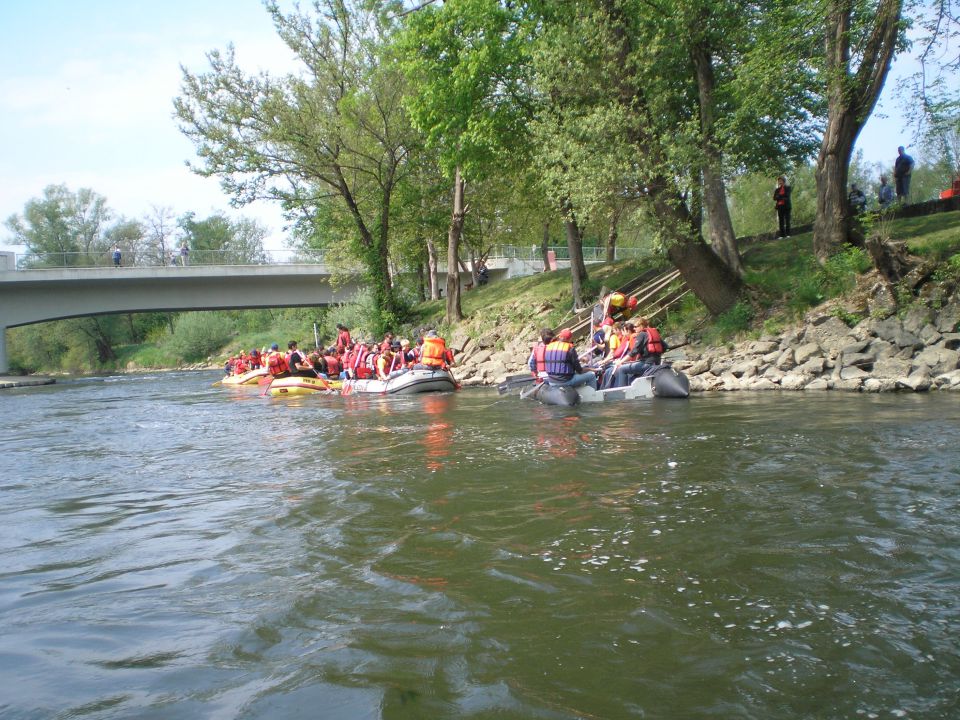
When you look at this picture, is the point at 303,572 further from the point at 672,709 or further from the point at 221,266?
the point at 221,266

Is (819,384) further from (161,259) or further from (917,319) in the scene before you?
(161,259)

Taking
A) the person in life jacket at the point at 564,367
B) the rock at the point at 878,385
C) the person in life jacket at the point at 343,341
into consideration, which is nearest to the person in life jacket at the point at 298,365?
the person in life jacket at the point at 343,341

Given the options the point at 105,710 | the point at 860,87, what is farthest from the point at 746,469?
the point at 860,87

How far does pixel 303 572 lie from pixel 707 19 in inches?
660

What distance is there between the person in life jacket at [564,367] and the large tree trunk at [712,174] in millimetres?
5321

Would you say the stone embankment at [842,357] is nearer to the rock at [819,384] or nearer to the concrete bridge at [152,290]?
the rock at [819,384]

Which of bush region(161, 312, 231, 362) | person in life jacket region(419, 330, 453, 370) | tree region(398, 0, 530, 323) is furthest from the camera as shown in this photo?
bush region(161, 312, 231, 362)

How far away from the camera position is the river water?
343 cm

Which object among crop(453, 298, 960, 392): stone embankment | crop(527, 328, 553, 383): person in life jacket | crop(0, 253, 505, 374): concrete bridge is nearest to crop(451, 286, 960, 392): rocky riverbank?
crop(453, 298, 960, 392): stone embankment

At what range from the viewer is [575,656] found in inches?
147

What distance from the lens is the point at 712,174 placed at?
57.4 ft

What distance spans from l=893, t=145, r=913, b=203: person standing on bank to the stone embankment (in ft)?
23.7

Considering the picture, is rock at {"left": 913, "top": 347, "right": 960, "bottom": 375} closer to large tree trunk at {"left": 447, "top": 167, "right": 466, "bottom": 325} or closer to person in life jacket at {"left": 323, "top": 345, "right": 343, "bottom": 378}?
large tree trunk at {"left": 447, "top": 167, "right": 466, "bottom": 325}

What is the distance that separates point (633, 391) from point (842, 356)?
418cm
